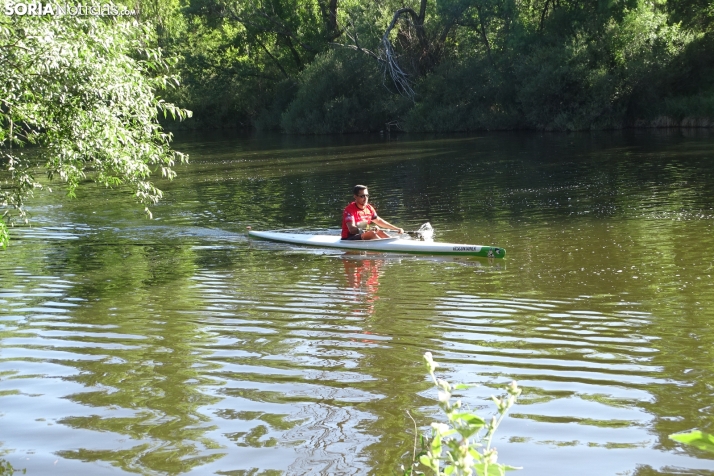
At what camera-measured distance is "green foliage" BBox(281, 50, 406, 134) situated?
49.6 meters

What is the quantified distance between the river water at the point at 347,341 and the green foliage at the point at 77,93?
73.1 inches

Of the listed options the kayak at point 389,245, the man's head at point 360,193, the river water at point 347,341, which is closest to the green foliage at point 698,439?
the river water at point 347,341

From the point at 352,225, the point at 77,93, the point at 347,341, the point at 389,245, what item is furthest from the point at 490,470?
the point at 352,225

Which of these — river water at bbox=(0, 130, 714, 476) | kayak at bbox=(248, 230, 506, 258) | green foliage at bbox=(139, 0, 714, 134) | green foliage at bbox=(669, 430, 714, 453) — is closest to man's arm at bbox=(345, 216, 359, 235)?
kayak at bbox=(248, 230, 506, 258)

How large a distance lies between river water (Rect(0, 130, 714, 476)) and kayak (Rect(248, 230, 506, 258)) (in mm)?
272

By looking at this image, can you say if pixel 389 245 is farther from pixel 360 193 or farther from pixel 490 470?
pixel 490 470

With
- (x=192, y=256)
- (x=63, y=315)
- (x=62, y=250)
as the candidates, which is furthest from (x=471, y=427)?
(x=62, y=250)

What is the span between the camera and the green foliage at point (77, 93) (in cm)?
952

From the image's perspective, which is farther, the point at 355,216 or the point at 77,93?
the point at 355,216

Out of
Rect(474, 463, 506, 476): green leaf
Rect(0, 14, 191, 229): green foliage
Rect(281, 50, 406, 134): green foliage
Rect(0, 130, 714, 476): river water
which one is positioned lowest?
Rect(0, 130, 714, 476): river water

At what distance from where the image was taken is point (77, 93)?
10.2 metres

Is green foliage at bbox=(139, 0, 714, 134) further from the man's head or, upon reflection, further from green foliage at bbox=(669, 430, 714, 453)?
green foliage at bbox=(669, 430, 714, 453)

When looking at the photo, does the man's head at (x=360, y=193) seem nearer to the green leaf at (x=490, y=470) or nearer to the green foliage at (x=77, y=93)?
the green foliage at (x=77, y=93)

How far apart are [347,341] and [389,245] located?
22.1 feet
